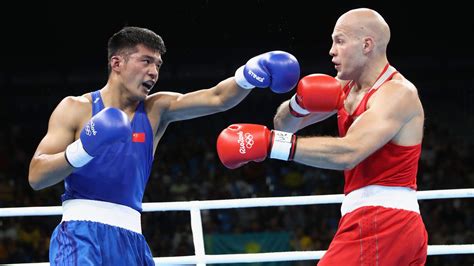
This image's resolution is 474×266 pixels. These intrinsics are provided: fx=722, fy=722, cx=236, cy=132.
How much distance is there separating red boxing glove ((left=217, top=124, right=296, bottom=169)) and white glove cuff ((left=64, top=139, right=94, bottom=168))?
0.48 m

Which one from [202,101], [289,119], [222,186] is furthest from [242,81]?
[222,186]

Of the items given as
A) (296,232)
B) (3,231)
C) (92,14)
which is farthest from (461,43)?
(3,231)

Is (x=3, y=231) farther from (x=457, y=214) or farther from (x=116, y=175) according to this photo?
(x=116, y=175)

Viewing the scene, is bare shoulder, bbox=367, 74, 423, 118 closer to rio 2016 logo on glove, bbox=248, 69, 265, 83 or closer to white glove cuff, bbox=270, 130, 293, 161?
white glove cuff, bbox=270, 130, 293, 161

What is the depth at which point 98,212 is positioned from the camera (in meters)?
2.80

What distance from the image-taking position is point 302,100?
9.67 feet

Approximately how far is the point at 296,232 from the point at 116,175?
17.9ft

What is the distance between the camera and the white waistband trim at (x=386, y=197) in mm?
2697

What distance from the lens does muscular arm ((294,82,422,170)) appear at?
2533 mm

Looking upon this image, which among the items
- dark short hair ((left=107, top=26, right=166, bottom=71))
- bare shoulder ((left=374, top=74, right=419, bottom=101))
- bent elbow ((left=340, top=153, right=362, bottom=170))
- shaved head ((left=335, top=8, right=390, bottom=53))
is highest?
dark short hair ((left=107, top=26, right=166, bottom=71))

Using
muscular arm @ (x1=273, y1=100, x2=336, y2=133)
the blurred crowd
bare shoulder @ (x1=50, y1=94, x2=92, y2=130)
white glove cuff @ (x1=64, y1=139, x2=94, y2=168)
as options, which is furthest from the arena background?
white glove cuff @ (x1=64, y1=139, x2=94, y2=168)

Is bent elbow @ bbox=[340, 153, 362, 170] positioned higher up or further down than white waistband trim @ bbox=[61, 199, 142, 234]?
higher up

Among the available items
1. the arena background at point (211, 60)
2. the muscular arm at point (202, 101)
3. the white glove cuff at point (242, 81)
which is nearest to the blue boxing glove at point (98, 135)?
the muscular arm at point (202, 101)

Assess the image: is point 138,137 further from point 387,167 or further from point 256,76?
point 387,167
